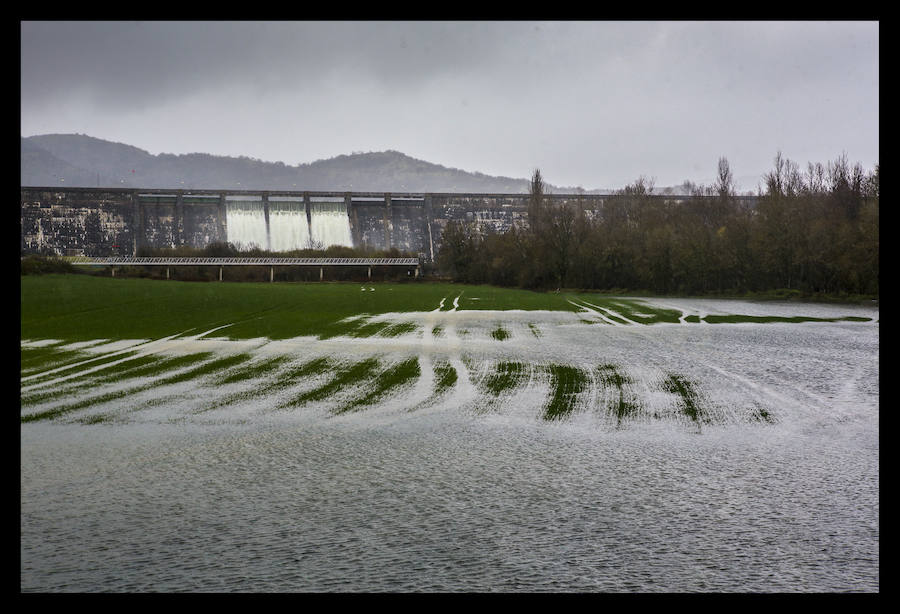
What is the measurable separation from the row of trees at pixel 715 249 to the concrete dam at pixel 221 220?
3304 cm

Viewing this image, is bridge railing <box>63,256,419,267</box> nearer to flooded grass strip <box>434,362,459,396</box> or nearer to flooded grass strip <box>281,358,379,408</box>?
flooded grass strip <box>281,358,379,408</box>

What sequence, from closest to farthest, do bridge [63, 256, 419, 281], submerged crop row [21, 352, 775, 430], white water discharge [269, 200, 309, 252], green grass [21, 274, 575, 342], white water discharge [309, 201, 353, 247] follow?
1. submerged crop row [21, 352, 775, 430]
2. green grass [21, 274, 575, 342]
3. bridge [63, 256, 419, 281]
4. white water discharge [269, 200, 309, 252]
5. white water discharge [309, 201, 353, 247]

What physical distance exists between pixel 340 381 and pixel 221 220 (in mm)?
97735

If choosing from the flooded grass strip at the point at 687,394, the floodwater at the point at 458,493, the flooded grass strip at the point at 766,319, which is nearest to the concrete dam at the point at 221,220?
the flooded grass strip at the point at 766,319

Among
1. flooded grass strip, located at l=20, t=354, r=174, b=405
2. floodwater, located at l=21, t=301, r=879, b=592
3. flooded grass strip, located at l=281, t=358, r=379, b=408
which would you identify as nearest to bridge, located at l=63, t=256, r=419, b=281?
flooded grass strip, located at l=20, t=354, r=174, b=405

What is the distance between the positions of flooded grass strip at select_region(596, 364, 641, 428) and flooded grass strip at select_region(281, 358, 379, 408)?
3.72m

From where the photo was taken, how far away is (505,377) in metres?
12.3

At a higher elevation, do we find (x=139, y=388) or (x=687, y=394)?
(x=139, y=388)

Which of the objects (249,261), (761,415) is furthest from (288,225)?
(761,415)

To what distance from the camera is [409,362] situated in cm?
1418

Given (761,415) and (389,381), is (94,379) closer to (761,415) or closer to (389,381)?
(389,381)

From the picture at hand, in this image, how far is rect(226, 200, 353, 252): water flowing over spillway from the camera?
4085 inches
